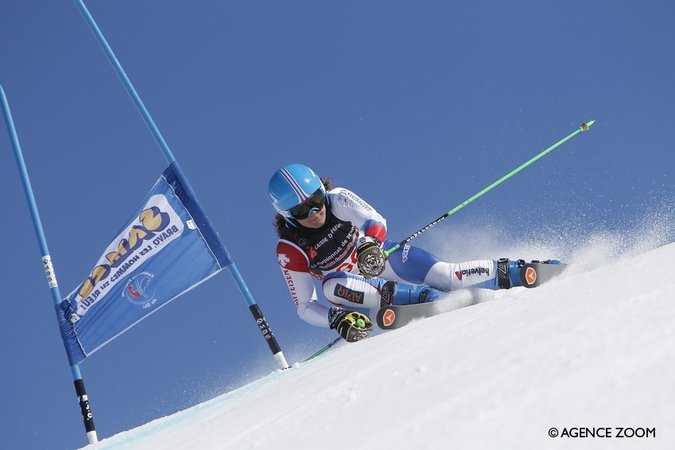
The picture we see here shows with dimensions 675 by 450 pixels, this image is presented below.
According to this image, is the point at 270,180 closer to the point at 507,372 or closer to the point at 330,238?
the point at 330,238

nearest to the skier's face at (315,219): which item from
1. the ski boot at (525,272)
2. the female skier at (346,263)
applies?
the female skier at (346,263)

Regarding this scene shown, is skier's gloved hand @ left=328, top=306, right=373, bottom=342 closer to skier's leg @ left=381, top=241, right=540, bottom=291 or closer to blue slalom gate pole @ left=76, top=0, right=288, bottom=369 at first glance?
skier's leg @ left=381, top=241, right=540, bottom=291

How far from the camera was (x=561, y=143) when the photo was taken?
23.3 ft

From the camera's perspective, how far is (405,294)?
17.4 ft

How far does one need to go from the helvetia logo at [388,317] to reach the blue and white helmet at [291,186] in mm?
1108

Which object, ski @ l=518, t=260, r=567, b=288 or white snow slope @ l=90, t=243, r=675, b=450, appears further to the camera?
ski @ l=518, t=260, r=567, b=288

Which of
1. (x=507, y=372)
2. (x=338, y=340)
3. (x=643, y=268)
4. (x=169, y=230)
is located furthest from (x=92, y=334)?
(x=507, y=372)

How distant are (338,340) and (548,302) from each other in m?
3.11

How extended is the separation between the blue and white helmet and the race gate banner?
1.62 metres

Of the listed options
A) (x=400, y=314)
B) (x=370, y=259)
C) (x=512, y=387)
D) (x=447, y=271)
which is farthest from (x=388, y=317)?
(x=512, y=387)

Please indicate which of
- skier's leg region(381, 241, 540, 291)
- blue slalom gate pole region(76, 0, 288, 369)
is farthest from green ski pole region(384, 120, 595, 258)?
blue slalom gate pole region(76, 0, 288, 369)

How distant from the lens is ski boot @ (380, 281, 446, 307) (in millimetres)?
5223

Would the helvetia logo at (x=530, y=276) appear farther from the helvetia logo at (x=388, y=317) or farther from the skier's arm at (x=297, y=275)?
the skier's arm at (x=297, y=275)

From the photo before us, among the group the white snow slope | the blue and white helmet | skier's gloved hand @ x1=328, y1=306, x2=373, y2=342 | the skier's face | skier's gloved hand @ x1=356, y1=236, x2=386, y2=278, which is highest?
the blue and white helmet
